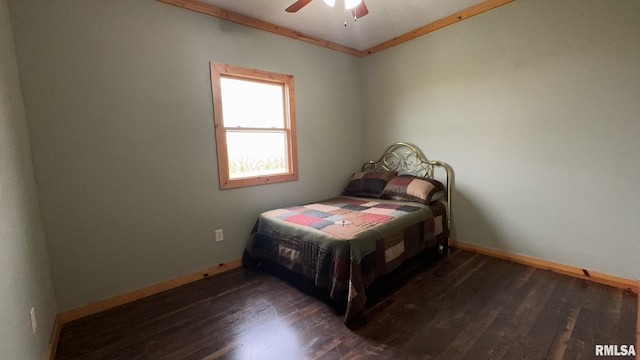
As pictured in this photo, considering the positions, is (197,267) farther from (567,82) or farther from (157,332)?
(567,82)

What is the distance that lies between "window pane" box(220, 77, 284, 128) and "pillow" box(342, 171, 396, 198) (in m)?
1.22

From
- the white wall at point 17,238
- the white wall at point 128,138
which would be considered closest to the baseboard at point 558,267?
the white wall at point 128,138

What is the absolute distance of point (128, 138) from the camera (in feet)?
7.09

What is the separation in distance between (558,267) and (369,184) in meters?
1.97

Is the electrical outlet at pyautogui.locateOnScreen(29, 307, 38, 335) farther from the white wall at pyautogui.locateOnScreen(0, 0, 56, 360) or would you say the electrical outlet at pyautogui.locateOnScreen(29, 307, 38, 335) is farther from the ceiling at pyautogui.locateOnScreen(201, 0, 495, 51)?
the ceiling at pyautogui.locateOnScreen(201, 0, 495, 51)

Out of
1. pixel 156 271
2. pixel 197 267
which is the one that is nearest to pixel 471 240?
pixel 197 267

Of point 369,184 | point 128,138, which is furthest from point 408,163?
point 128,138

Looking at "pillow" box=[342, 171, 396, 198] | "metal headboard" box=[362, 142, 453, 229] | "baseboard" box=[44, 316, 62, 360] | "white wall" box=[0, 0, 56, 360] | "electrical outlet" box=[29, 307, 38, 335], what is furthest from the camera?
"pillow" box=[342, 171, 396, 198]

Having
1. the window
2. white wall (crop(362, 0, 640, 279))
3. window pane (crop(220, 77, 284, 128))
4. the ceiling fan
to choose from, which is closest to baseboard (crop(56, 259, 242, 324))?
the window

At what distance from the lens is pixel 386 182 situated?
11.0 ft

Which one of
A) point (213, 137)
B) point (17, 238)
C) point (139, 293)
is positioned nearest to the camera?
point (17, 238)

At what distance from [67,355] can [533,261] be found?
12.2 ft

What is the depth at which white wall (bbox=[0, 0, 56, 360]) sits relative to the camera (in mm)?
1180

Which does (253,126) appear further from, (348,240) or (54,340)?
(54,340)
